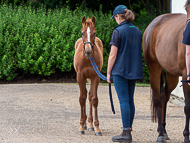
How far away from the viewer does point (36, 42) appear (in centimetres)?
1204

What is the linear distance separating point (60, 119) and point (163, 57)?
2.62 m

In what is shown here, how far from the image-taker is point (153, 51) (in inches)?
196

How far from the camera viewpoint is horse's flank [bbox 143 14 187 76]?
4.18 metres

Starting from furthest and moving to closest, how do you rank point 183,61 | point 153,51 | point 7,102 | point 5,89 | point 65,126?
point 5,89 < point 7,102 < point 65,126 < point 153,51 < point 183,61

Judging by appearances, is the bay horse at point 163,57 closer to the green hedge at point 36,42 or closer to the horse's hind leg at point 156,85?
the horse's hind leg at point 156,85

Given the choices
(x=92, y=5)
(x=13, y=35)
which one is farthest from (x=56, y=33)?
(x=92, y=5)

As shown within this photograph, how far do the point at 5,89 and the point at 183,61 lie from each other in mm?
7508

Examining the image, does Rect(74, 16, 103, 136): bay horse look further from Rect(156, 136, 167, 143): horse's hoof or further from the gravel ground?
Rect(156, 136, 167, 143): horse's hoof

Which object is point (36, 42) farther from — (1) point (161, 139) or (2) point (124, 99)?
(1) point (161, 139)

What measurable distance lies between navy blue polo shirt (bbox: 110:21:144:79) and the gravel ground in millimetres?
1083

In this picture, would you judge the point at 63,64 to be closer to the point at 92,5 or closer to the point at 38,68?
the point at 38,68

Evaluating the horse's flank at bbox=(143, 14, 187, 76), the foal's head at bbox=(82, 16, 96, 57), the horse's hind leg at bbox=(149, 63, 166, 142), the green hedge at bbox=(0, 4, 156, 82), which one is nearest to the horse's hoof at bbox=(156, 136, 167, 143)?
the horse's hind leg at bbox=(149, 63, 166, 142)

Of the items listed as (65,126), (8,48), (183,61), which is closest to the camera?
(183,61)

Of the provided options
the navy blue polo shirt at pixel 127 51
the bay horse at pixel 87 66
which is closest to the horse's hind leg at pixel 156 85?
the navy blue polo shirt at pixel 127 51
